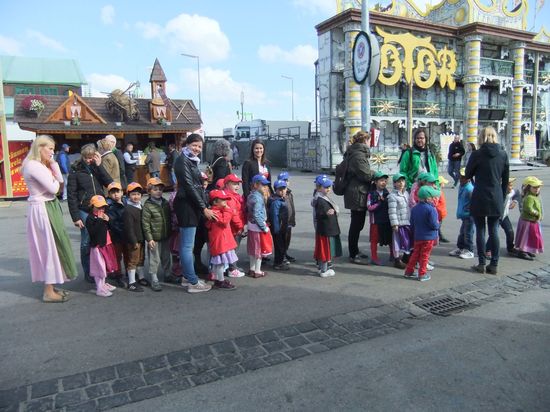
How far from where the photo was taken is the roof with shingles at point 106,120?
1455cm

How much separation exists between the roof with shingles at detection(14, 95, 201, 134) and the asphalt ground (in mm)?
9147

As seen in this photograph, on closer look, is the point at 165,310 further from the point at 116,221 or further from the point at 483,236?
the point at 483,236

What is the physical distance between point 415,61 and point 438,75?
1759mm

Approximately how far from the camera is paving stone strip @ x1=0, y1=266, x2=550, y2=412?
122 inches

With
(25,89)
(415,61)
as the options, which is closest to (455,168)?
(415,61)

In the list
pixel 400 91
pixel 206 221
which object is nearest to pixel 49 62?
pixel 400 91

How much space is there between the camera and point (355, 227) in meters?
6.39

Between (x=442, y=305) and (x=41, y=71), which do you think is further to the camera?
(x=41, y=71)

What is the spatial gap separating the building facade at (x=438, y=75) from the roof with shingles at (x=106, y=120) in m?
7.94

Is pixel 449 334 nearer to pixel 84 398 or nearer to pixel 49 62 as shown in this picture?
pixel 84 398

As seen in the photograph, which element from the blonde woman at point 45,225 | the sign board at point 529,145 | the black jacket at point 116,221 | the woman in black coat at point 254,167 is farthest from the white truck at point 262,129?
the blonde woman at point 45,225

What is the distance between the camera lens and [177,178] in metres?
4.96

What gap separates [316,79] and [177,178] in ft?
64.1

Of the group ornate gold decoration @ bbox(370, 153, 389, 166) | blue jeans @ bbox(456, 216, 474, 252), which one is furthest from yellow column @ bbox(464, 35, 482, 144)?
blue jeans @ bbox(456, 216, 474, 252)
